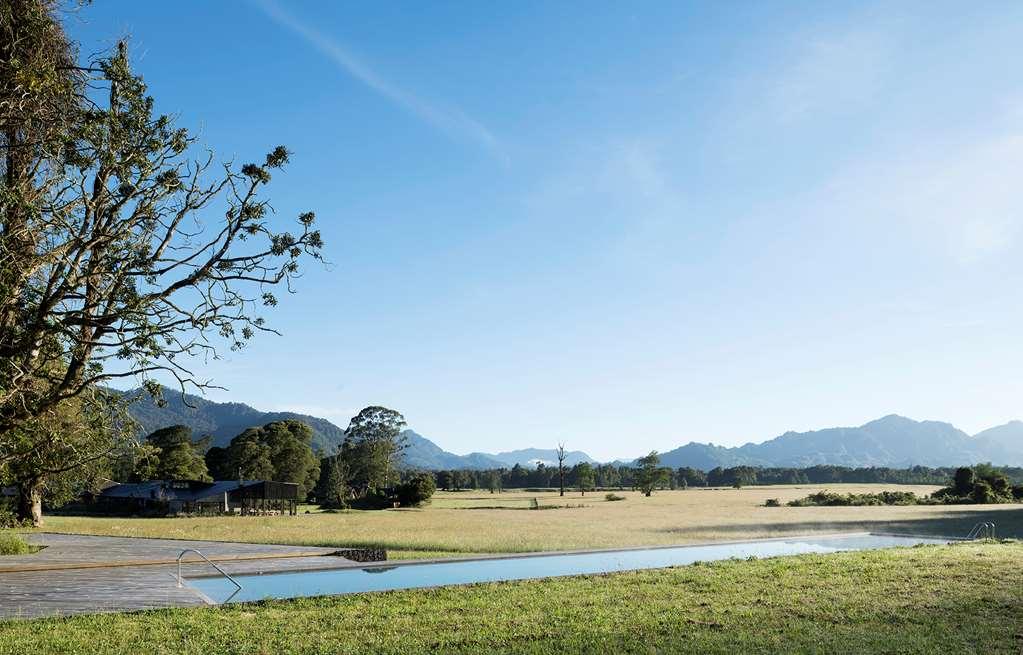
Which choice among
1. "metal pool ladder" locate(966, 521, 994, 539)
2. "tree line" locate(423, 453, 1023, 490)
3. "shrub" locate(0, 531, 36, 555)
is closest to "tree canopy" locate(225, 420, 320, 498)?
"tree line" locate(423, 453, 1023, 490)

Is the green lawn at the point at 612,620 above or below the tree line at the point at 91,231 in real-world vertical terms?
below

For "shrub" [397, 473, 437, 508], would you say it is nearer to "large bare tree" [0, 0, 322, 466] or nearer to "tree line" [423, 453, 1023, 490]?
"tree line" [423, 453, 1023, 490]

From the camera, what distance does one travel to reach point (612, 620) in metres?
10.6

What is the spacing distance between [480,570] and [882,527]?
23.0m

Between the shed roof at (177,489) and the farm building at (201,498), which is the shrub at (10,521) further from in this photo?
the shed roof at (177,489)

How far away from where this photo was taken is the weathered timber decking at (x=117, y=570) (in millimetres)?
12094

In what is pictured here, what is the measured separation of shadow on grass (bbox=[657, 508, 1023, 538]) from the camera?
3031 cm

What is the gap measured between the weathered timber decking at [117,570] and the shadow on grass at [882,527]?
61.2 feet

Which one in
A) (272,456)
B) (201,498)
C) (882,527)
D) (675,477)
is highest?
(272,456)

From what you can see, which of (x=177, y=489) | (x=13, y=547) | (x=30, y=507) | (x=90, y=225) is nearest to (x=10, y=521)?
(x=30, y=507)

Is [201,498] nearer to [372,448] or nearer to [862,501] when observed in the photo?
[372,448]

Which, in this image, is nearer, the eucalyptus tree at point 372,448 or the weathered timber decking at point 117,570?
the weathered timber decking at point 117,570

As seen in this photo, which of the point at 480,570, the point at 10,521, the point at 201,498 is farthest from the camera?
the point at 201,498

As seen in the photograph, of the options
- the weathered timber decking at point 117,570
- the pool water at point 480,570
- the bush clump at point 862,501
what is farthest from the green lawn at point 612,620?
the bush clump at point 862,501
